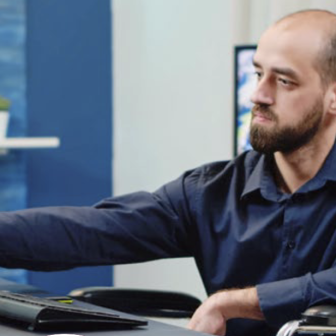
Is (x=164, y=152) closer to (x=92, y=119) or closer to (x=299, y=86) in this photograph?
(x=92, y=119)

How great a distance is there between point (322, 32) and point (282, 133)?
→ 0.82ft

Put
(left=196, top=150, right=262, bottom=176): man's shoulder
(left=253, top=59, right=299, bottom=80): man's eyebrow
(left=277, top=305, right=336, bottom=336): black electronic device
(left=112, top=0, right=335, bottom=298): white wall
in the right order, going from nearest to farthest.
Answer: (left=277, top=305, right=336, bottom=336): black electronic device, (left=253, top=59, right=299, bottom=80): man's eyebrow, (left=196, top=150, right=262, bottom=176): man's shoulder, (left=112, top=0, right=335, bottom=298): white wall

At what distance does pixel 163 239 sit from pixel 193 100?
5.41ft

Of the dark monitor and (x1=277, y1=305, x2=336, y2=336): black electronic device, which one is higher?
the dark monitor

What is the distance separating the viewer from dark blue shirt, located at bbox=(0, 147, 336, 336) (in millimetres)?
1929

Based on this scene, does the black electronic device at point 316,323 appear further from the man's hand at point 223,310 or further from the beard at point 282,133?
the beard at point 282,133

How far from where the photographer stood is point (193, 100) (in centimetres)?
377

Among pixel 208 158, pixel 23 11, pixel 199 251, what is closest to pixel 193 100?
pixel 208 158

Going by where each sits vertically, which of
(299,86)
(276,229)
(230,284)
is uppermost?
(299,86)

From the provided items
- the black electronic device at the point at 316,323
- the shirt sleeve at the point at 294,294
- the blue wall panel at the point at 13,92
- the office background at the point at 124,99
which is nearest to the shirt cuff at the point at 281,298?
the shirt sleeve at the point at 294,294

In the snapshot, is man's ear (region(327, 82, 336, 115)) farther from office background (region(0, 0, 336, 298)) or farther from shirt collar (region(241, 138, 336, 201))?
office background (region(0, 0, 336, 298))

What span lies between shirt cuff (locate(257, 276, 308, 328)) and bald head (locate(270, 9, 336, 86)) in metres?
0.52

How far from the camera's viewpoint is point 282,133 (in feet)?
6.80

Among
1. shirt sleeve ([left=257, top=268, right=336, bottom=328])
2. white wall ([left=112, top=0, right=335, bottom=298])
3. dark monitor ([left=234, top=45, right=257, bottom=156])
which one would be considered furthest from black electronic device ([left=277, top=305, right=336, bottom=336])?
white wall ([left=112, top=0, right=335, bottom=298])
